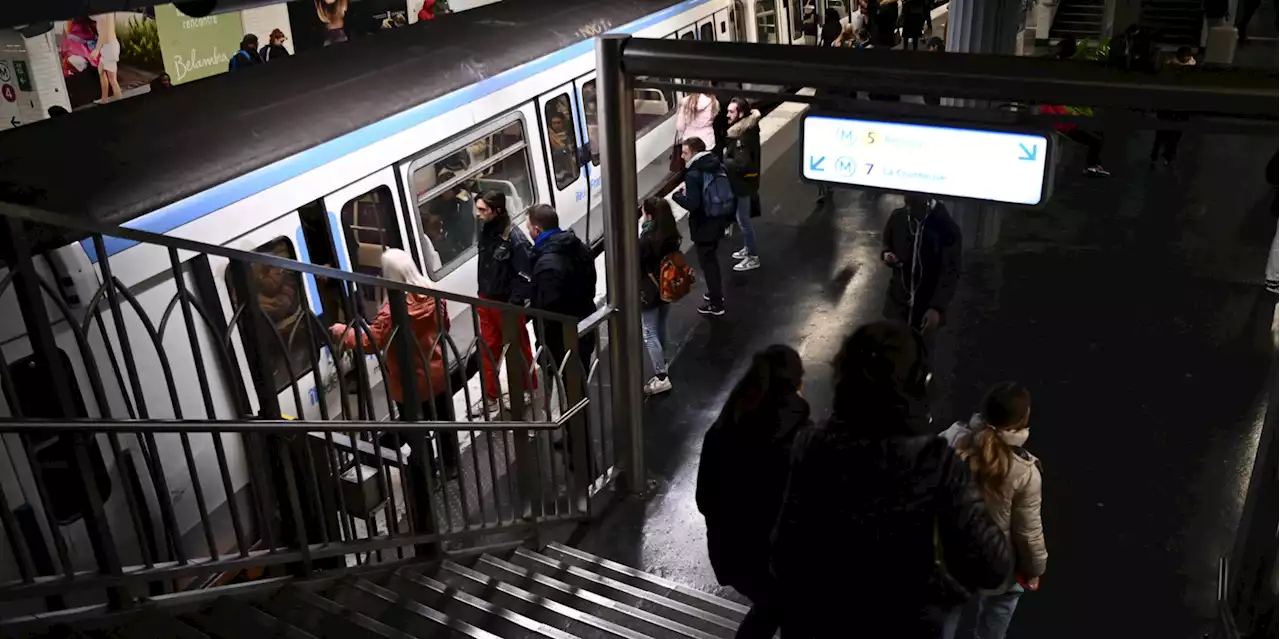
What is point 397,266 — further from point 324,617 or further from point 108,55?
point 108,55

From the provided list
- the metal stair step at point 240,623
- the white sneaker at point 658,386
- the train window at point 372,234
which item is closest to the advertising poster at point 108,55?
the train window at point 372,234

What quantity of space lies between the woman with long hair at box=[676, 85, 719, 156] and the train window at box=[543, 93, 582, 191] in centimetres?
191

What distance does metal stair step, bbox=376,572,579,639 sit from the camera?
4250mm

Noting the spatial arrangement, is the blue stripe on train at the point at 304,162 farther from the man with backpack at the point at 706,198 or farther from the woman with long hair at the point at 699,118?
the woman with long hair at the point at 699,118

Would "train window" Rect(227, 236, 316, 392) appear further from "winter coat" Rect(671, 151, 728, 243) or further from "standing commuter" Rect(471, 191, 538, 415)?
"winter coat" Rect(671, 151, 728, 243)

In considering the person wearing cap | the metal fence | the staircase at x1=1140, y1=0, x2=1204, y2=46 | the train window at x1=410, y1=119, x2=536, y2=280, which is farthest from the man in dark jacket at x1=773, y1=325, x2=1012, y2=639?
the staircase at x1=1140, y1=0, x2=1204, y2=46

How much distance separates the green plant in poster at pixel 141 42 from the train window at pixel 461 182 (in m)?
6.90

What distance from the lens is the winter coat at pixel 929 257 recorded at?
6262 mm

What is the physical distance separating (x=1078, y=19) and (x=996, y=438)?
1930 centimetres

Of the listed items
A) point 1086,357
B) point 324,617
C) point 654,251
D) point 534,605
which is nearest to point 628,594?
point 534,605

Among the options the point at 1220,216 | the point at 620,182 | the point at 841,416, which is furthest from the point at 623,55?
the point at 1220,216

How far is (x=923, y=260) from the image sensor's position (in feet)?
20.9

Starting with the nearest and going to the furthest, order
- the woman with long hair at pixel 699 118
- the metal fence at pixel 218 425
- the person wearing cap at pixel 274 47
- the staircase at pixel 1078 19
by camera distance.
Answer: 1. the metal fence at pixel 218 425
2. the woman with long hair at pixel 699 118
3. the person wearing cap at pixel 274 47
4. the staircase at pixel 1078 19

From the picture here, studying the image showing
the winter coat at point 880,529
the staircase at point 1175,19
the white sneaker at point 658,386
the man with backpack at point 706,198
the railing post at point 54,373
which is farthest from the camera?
the staircase at point 1175,19
